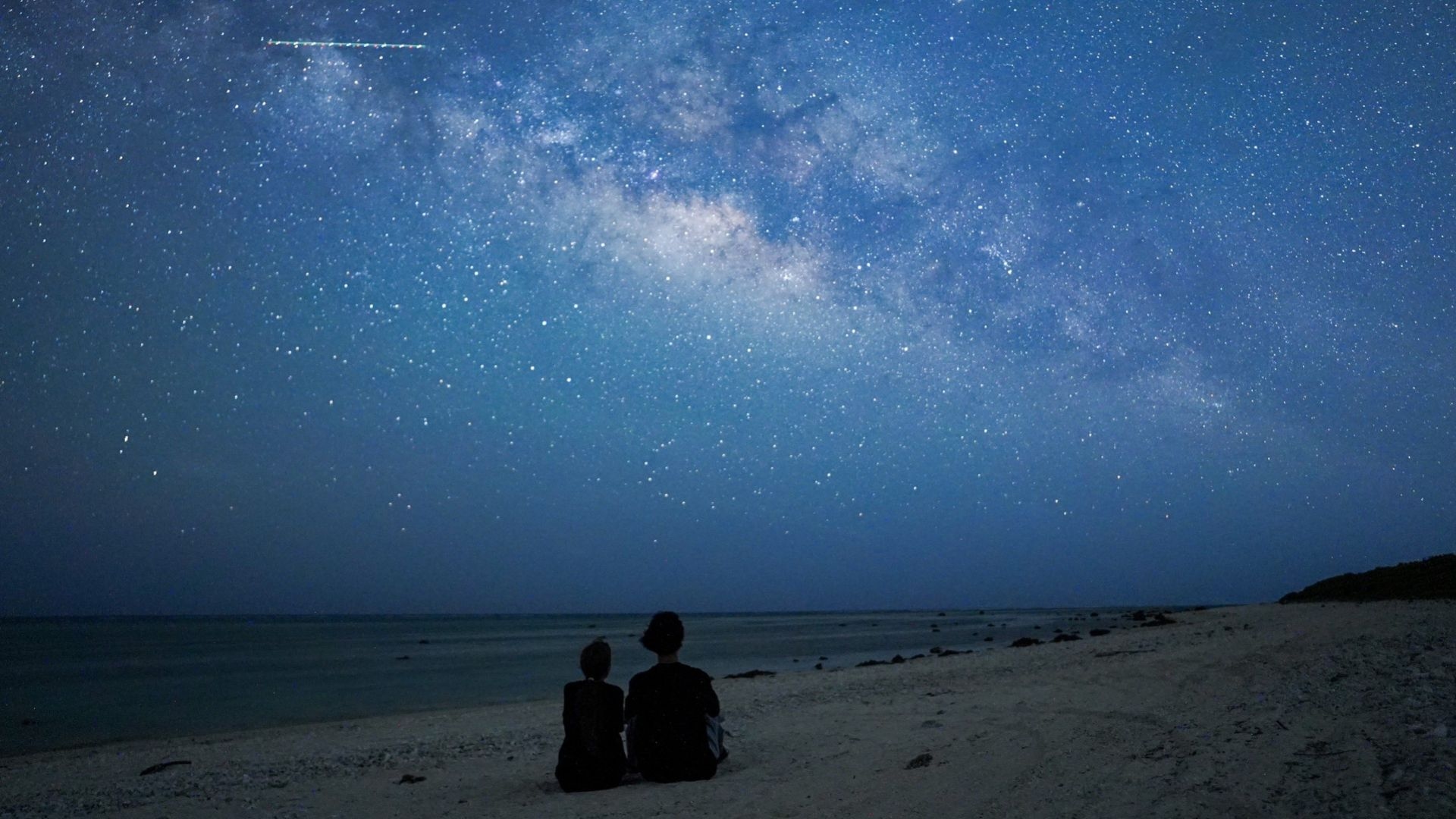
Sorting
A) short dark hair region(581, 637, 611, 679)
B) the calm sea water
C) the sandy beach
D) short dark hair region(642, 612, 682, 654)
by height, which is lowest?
the calm sea water

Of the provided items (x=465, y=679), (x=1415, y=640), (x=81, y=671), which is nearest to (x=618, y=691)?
(x=1415, y=640)

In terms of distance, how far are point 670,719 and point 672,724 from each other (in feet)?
0.15

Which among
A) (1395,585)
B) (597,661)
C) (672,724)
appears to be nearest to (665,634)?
(597,661)

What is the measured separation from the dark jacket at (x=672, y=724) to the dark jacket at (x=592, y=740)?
185 millimetres

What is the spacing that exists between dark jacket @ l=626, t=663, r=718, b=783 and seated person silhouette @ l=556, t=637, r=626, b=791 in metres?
0.20

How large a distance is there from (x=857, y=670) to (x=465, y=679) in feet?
43.5

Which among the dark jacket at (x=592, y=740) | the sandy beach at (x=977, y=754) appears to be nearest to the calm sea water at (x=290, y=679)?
the sandy beach at (x=977, y=754)

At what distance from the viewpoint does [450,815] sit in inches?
263

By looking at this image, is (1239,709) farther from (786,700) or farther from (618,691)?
(786,700)

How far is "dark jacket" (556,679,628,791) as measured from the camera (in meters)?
7.08

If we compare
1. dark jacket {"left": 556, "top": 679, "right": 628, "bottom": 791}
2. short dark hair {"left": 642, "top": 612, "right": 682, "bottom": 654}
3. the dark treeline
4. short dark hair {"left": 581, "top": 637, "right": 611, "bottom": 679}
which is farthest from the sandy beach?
the dark treeline

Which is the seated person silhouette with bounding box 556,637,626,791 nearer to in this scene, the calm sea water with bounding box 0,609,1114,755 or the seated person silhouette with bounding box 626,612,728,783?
the seated person silhouette with bounding box 626,612,728,783

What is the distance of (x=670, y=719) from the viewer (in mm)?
7227

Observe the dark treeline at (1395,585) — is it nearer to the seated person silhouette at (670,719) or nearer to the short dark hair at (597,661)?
the seated person silhouette at (670,719)
